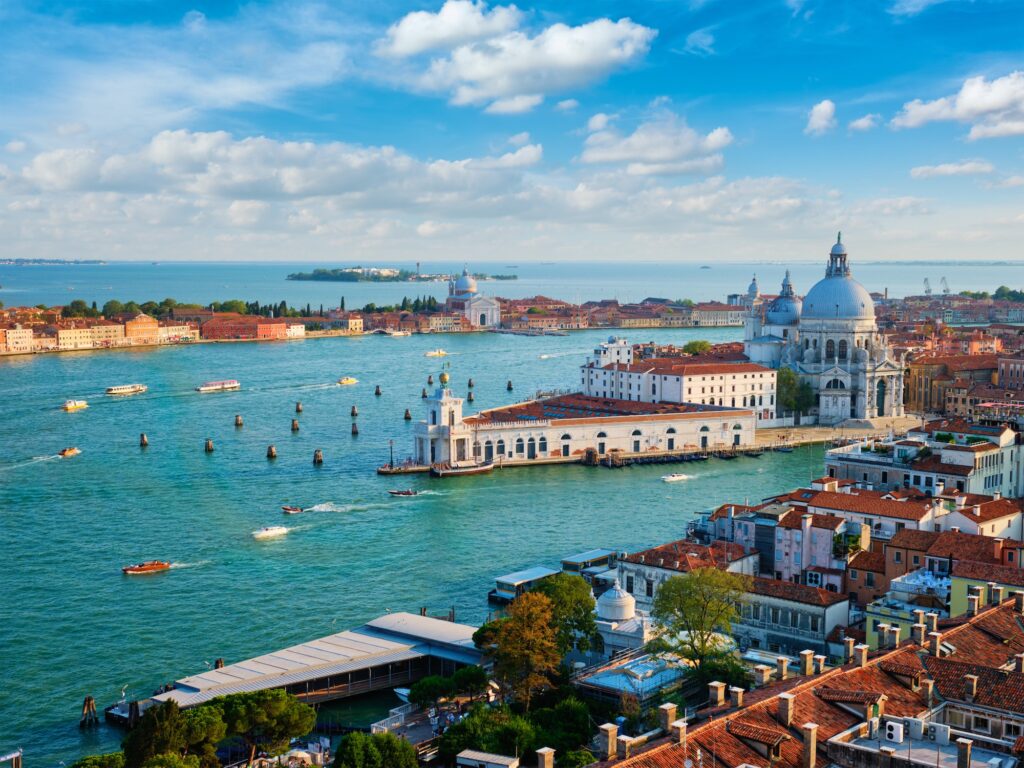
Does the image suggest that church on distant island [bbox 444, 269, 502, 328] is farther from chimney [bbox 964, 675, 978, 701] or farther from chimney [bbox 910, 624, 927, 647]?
chimney [bbox 964, 675, 978, 701]

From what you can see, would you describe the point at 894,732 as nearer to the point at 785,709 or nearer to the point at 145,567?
the point at 785,709

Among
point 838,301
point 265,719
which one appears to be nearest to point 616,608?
point 265,719

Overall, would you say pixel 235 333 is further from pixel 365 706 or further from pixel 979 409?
pixel 365 706

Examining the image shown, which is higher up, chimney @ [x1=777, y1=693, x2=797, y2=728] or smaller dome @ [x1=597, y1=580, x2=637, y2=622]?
chimney @ [x1=777, y1=693, x2=797, y2=728]

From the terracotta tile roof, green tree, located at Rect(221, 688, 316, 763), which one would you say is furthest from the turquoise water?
the terracotta tile roof

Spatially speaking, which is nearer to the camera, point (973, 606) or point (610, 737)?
point (610, 737)

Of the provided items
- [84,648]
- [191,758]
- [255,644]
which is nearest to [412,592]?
[255,644]
